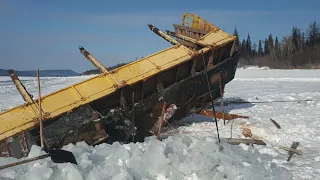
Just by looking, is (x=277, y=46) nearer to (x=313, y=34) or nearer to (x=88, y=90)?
(x=313, y=34)

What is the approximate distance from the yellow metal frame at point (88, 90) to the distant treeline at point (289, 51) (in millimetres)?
56191

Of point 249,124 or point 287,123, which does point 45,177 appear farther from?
point 287,123

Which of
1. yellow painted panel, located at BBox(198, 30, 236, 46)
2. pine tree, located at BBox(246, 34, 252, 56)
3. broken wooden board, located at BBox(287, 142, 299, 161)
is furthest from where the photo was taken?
pine tree, located at BBox(246, 34, 252, 56)

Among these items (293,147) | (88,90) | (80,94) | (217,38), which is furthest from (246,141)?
(80,94)

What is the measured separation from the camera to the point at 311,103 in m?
13.1

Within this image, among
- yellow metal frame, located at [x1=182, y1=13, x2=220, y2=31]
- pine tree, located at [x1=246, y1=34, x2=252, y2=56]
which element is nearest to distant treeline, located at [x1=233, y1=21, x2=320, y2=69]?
pine tree, located at [x1=246, y1=34, x2=252, y2=56]

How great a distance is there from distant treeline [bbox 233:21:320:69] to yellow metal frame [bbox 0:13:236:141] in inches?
2212

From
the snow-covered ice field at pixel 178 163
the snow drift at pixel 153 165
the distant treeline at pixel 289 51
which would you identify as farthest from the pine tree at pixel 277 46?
the snow drift at pixel 153 165

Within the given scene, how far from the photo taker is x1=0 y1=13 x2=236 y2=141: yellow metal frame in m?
6.96

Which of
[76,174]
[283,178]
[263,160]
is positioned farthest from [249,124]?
[76,174]

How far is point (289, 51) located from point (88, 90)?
8010cm

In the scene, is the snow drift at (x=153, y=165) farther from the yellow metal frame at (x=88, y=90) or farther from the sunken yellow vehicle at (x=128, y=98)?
the yellow metal frame at (x=88, y=90)

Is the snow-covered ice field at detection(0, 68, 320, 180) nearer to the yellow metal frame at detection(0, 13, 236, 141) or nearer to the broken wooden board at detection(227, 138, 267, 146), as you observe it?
the broken wooden board at detection(227, 138, 267, 146)

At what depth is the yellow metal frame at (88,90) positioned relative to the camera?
6.96 metres
